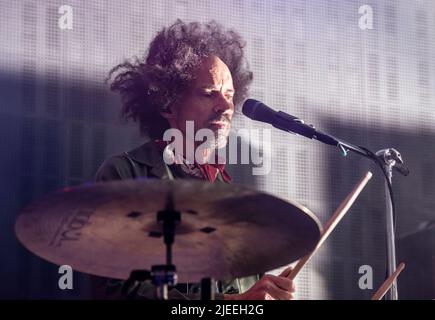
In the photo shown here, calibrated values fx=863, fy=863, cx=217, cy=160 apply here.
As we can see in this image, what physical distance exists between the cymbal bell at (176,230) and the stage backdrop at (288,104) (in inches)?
44.9

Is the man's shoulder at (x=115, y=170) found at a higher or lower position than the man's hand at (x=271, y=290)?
higher

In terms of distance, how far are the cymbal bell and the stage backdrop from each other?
1140mm

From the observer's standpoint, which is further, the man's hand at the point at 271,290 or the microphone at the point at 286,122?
the microphone at the point at 286,122

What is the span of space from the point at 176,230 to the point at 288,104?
1.73 m

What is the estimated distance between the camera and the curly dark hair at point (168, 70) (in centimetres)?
312

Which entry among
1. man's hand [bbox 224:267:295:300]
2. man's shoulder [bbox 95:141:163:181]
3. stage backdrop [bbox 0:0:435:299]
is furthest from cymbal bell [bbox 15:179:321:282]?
stage backdrop [bbox 0:0:435:299]

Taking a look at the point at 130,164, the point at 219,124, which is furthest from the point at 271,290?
the point at 219,124

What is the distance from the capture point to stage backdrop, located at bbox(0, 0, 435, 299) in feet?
10.1

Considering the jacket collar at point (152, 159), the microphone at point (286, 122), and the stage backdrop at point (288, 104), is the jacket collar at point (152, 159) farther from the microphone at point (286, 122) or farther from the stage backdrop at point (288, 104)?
the stage backdrop at point (288, 104)

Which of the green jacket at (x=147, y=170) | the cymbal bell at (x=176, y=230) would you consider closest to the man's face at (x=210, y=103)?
the green jacket at (x=147, y=170)

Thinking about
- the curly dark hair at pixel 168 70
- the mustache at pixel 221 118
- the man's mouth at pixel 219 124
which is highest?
the curly dark hair at pixel 168 70

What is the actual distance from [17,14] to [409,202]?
5.81 ft

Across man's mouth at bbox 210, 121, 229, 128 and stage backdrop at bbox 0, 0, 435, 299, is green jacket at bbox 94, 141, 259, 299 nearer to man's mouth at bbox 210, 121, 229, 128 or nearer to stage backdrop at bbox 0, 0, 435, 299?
man's mouth at bbox 210, 121, 229, 128
